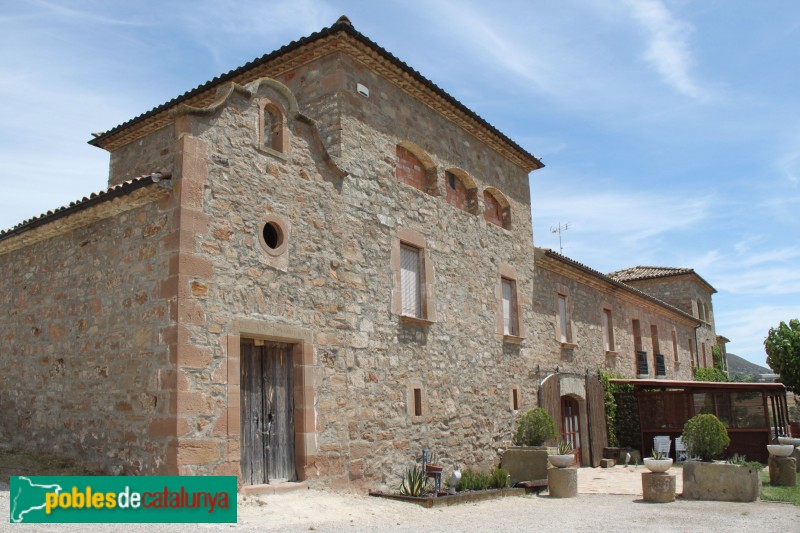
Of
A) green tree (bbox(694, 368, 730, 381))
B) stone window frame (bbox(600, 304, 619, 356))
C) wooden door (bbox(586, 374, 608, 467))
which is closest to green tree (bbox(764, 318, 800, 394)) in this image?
green tree (bbox(694, 368, 730, 381))

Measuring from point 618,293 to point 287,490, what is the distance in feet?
50.4

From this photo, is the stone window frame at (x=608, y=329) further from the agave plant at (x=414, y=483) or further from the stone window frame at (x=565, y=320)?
the agave plant at (x=414, y=483)

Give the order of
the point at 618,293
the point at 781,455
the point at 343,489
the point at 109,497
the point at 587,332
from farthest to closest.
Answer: the point at 618,293, the point at 587,332, the point at 781,455, the point at 343,489, the point at 109,497

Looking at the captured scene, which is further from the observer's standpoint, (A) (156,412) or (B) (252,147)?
(B) (252,147)

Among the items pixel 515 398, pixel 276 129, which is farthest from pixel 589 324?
pixel 276 129

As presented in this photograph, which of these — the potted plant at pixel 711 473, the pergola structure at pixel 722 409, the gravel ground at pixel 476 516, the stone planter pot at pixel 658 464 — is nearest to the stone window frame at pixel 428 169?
the gravel ground at pixel 476 516

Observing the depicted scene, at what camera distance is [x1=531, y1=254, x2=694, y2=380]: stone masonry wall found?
A: 16.5 metres

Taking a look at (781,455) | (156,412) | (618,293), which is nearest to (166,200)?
(156,412)

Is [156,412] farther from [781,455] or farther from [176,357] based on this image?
[781,455]

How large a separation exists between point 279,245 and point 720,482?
7.51m

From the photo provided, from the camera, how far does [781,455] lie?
12.1 meters

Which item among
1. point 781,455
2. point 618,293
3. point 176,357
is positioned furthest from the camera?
point 618,293

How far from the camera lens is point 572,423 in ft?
56.0

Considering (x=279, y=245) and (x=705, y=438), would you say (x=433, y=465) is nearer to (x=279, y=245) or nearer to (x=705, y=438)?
(x=705, y=438)
